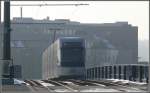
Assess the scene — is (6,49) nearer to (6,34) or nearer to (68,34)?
(6,34)

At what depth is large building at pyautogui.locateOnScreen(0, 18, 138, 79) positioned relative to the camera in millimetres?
121062

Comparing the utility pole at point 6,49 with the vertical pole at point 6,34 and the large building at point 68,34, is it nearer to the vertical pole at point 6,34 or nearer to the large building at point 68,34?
the vertical pole at point 6,34

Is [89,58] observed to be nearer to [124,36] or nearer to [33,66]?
[33,66]

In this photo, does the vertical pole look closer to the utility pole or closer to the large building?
the utility pole

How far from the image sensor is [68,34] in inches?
4833

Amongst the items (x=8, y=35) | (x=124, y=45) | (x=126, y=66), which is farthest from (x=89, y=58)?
(x=8, y=35)

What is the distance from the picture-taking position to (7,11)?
26.9 meters

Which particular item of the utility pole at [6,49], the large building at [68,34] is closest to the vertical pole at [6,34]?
the utility pole at [6,49]

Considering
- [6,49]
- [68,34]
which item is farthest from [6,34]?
[68,34]

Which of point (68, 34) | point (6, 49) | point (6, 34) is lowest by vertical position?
point (6, 49)

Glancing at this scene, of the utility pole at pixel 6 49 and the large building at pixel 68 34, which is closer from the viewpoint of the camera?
the utility pole at pixel 6 49

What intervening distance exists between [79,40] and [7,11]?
18.4 metres

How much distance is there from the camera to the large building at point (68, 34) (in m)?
121

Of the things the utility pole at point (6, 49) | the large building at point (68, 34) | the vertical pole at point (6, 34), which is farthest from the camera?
the large building at point (68, 34)
